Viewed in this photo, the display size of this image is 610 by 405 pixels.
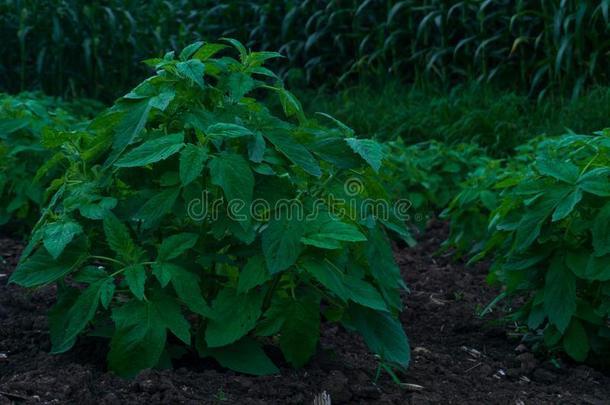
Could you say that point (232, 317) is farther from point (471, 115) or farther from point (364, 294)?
point (471, 115)

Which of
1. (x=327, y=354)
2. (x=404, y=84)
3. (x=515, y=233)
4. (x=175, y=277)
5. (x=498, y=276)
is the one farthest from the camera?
(x=404, y=84)

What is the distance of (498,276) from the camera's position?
411 cm

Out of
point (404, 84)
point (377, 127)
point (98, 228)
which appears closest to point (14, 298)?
point (98, 228)

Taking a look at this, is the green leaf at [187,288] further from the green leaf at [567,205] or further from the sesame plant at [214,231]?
the green leaf at [567,205]

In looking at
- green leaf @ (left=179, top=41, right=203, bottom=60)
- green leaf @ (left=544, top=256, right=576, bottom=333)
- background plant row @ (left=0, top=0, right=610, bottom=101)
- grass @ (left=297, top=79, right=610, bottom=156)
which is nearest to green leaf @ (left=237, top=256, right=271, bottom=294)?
green leaf @ (left=179, top=41, right=203, bottom=60)

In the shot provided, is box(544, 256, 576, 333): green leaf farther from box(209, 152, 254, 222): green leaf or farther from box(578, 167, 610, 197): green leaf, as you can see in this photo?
box(209, 152, 254, 222): green leaf

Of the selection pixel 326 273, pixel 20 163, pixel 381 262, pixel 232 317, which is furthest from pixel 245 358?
pixel 20 163

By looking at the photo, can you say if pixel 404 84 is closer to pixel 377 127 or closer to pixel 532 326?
pixel 377 127

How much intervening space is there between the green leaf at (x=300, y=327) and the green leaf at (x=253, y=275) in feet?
0.46

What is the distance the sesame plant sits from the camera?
8.84ft

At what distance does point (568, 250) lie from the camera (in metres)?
3.32

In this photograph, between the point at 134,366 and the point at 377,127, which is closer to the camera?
the point at 134,366

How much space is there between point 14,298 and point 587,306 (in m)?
2.18

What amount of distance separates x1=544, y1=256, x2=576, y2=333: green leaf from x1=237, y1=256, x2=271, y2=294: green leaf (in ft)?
3.78
